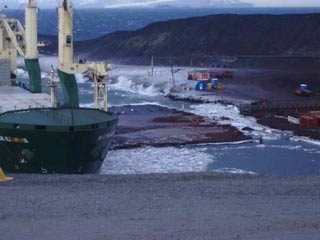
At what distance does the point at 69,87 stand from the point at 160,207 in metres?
16.9

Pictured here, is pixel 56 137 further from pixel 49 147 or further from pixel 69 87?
pixel 69 87

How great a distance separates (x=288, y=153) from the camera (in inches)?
1089

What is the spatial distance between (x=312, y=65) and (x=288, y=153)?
35201 millimetres

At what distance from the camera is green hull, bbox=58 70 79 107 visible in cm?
2753

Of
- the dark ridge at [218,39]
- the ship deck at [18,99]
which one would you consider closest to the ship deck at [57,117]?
the ship deck at [18,99]

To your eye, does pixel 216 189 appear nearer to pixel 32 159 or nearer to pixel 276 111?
pixel 32 159

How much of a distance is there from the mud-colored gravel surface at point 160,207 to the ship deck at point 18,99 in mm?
10051

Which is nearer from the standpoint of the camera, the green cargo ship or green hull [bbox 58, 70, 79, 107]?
the green cargo ship

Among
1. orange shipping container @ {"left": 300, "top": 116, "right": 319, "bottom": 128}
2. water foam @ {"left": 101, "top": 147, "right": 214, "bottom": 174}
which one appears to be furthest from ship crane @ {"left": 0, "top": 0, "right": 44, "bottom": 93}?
orange shipping container @ {"left": 300, "top": 116, "right": 319, "bottom": 128}

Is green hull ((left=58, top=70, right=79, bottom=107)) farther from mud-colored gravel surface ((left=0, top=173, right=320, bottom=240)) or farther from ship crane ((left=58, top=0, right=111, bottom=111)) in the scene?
mud-colored gravel surface ((left=0, top=173, right=320, bottom=240))

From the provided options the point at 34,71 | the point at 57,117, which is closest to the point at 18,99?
the point at 34,71

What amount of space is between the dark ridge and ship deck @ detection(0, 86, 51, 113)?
42.7m

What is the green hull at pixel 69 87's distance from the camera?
2753 cm

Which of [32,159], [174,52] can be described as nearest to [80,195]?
[32,159]
